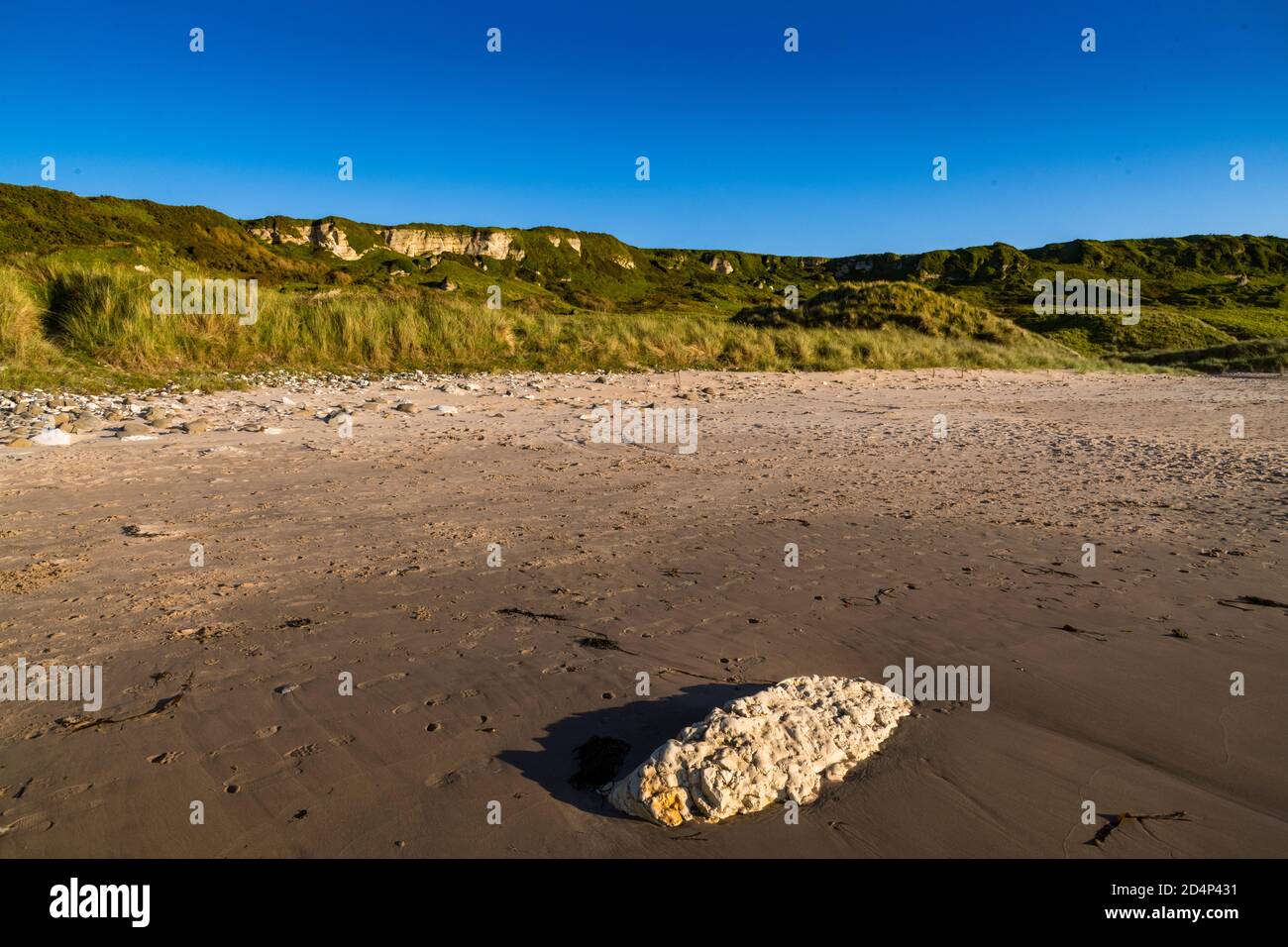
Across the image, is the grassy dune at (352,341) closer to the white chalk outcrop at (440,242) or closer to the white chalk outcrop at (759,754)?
the white chalk outcrop at (759,754)

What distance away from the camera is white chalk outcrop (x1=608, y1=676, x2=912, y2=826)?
1999 millimetres

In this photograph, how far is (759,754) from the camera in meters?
2.11

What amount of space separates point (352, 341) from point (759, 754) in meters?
12.3

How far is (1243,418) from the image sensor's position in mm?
9812

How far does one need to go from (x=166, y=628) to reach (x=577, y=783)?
201 centimetres

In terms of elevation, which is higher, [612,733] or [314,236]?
[314,236]

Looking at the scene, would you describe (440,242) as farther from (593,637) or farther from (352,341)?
(593,637)

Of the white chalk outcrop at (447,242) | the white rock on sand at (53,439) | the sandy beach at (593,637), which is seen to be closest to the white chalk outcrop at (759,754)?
the sandy beach at (593,637)

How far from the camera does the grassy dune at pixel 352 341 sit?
10.3m

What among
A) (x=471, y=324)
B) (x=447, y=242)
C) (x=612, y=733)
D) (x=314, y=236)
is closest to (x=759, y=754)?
(x=612, y=733)

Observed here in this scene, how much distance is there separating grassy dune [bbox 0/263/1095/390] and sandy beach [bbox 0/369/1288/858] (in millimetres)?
5121

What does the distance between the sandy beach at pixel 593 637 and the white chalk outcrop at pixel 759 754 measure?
2.3 inches

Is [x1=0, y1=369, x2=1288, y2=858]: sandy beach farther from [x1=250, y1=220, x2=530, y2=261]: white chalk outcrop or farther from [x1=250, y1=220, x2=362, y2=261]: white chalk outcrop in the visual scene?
[x1=250, y1=220, x2=530, y2=261]: white chalk outcrop

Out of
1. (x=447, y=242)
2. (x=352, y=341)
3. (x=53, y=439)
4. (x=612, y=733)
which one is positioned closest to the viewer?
(x=612, y=733)
